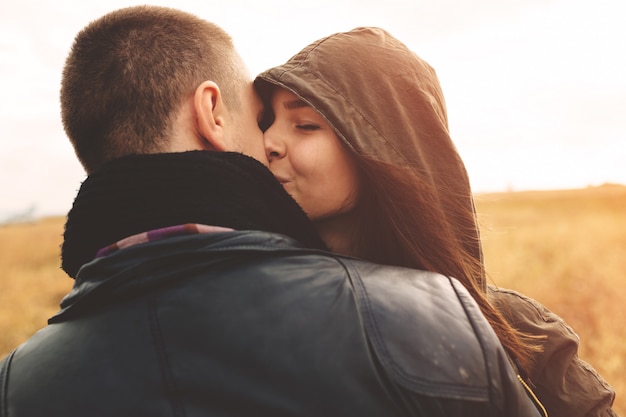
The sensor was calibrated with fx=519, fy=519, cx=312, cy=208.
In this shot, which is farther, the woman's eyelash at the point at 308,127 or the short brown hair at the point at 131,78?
the woman's eyelash at the point at 308,127

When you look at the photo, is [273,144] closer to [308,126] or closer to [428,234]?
[308,126]

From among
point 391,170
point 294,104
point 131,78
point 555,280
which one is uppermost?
point 131,78

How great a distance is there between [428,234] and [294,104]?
79cm

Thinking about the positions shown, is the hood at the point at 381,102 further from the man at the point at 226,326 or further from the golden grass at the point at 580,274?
the man at the point at 226,326

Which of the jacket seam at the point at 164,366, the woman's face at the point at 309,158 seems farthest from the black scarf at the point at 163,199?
the woman's face at the point at 309,158

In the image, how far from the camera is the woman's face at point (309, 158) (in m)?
2.19

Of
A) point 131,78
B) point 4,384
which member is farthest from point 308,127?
point 4,384

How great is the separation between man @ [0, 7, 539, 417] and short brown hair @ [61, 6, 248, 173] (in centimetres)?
28

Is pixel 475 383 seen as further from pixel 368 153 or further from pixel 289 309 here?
pixel 368 153

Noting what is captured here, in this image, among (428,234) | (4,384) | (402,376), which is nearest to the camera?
(402,376)

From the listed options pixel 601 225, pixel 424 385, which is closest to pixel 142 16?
pixel 424 385

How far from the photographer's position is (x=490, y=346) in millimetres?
1134

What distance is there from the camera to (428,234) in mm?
2049

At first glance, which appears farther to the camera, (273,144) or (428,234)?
(273,144)
